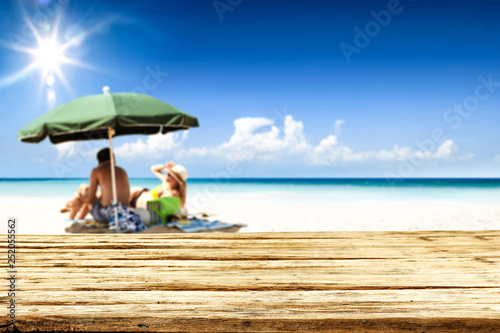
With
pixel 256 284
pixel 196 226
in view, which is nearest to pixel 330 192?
pixel 196 226

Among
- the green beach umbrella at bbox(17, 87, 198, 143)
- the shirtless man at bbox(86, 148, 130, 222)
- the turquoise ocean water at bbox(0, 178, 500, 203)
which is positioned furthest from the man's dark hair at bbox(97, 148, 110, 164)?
A: the turquoise ocean water at bbox(0, 178, 500, 203)

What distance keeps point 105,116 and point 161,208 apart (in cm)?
233

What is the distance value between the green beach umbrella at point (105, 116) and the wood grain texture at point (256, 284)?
3321 mm

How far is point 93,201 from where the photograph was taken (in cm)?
662

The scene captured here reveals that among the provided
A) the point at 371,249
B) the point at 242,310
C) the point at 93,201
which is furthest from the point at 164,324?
the point at 93,201

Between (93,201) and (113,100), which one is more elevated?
(113,100)

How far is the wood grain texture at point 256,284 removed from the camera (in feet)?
3.76

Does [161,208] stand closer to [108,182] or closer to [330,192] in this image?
[108,182]

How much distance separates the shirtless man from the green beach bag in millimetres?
486

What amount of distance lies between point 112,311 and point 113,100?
4.92m

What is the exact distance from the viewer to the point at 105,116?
204 inches

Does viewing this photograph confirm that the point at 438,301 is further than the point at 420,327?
Yes

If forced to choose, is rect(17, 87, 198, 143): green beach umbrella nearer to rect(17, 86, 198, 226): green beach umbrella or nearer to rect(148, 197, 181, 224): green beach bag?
rect(17, 86, 198, 226): green beach umbrella

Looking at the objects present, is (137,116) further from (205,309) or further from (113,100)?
(205,309)
